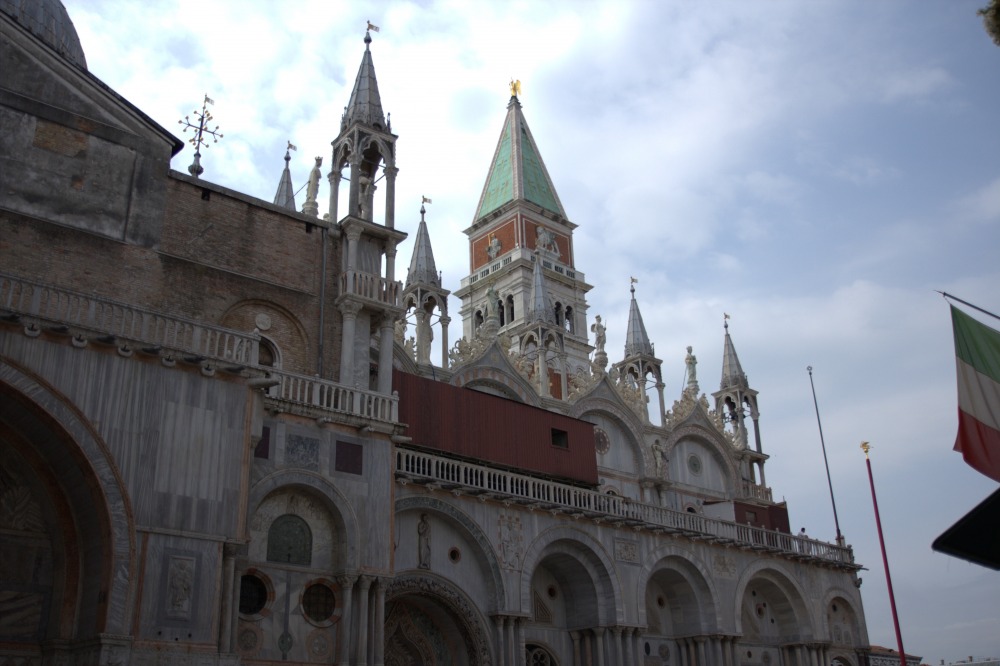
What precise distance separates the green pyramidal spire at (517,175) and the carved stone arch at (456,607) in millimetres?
48308

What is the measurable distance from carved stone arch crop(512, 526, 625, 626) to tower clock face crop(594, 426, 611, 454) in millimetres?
8855

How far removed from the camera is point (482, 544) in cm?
3056

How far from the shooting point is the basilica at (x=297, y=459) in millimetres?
19844

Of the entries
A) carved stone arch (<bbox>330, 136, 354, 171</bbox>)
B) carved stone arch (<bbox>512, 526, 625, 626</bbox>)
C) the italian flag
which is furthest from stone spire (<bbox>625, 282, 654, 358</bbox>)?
the italian flag

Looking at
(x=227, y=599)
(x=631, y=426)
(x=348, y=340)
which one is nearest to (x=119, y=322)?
(x=227, y=599)

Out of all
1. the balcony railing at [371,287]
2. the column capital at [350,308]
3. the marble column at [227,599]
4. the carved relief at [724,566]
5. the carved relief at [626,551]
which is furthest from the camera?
the carved relief at [724,566]

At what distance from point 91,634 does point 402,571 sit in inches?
427

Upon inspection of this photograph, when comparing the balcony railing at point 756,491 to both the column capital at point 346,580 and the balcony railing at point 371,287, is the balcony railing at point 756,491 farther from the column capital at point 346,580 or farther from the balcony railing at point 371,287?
the column capital at point 346,580

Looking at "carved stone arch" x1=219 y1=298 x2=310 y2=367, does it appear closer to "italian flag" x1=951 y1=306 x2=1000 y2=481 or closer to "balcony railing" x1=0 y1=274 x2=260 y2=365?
"balcony railing" x1=0 y1=274 x2=260 y2=365

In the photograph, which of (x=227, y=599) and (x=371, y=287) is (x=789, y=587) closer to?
(x=371, y=287)

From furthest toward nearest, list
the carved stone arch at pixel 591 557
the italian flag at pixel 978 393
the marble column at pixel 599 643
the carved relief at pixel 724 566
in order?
the carved relief at pixel 724 566 < the marble column at pixel 599 643 < the carved stone arch at pixel 591 557 < the italian flag at pixel 978 393

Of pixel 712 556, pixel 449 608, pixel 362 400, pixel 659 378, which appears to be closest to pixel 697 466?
pixel 659 378

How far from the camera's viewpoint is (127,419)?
66.1 feet

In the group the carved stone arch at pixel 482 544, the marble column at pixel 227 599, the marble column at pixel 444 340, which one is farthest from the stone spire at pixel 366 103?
the marble column at pixel 227 599
